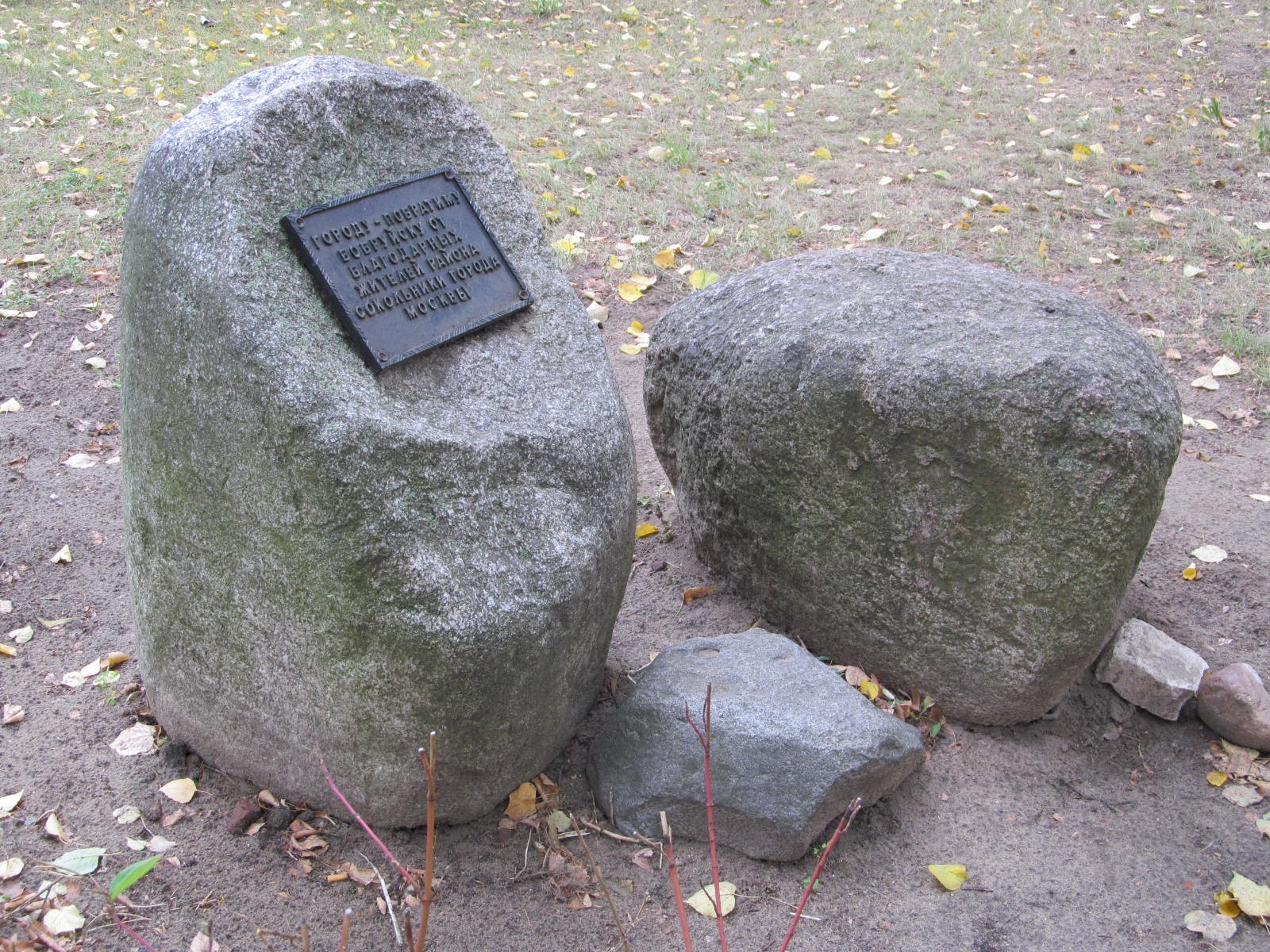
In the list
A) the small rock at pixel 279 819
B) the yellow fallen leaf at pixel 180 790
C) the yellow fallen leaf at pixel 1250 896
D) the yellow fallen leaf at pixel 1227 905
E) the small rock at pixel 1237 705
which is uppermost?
the yellow fallen leaf at pixel 180 790

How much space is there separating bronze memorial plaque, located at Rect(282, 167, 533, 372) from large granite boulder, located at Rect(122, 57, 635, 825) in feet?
0.14

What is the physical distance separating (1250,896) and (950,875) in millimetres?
673

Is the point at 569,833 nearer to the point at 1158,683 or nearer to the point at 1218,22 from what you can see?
the point at 1158,683

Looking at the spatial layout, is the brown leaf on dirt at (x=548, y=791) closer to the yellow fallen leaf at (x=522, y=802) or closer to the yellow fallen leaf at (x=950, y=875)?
the yellow fallen leaf at (x=522, y=802)

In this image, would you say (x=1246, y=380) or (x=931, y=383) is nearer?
(x=931, y=383)

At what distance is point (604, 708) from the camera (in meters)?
2.89

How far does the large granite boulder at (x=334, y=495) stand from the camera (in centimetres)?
209

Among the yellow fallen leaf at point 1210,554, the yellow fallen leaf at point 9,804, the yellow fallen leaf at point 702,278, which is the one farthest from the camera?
the yellow fallen leaf at point 702,278

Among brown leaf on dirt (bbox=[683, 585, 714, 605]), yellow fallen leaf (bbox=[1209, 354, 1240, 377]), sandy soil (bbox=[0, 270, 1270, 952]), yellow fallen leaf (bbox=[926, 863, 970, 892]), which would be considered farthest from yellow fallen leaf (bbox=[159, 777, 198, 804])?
yellow fallen leaf (bbox=[1209, 354, 1240, 377])

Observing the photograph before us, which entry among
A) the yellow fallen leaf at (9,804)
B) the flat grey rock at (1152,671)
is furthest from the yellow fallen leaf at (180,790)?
the flat grey rock at (1152,671)

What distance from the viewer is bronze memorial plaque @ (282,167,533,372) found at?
2.26m

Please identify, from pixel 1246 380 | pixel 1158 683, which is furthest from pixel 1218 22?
pixel 1158 683

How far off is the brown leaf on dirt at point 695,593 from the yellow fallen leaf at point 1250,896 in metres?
1.56

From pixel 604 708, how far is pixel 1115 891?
52.1 inches
